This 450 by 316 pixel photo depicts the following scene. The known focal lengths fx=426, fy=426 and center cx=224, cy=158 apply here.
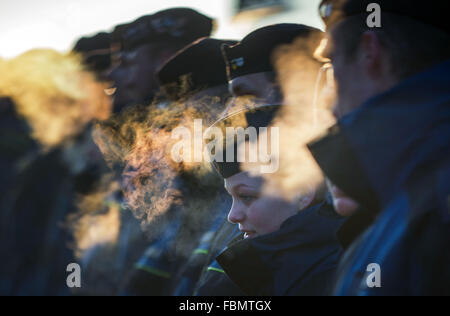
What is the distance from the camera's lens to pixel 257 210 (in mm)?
2105

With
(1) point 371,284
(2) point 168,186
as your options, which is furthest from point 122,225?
(1) point 371,284

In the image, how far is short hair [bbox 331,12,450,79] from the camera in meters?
1.45

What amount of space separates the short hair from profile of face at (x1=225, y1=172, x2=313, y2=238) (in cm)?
88

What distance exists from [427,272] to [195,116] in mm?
2215

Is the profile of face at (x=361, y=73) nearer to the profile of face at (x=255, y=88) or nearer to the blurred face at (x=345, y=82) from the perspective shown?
the blurred face at (x=345, y=82)

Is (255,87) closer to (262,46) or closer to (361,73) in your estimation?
(262,46)

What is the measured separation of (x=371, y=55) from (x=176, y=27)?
324 centimetres

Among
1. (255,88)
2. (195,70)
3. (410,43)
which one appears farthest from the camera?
(195,70)

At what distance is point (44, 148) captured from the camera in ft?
21.2

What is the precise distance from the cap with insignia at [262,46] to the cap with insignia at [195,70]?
57 centimetres

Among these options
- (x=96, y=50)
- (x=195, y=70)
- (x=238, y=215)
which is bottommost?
(x=238, y=215)

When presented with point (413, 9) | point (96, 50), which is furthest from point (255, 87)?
point (96, 50)

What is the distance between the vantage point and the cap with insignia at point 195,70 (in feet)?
11.5

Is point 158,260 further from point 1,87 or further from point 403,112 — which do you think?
point 1,87
